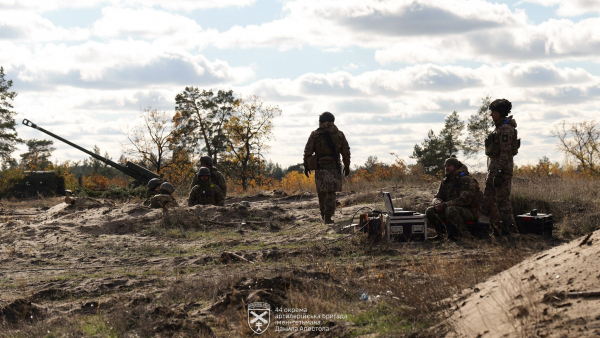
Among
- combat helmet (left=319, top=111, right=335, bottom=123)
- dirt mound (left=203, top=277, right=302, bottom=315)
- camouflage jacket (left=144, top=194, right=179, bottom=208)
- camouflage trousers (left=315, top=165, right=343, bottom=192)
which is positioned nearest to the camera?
dirt mound (left=203, top=277, right=302, bottom=315)

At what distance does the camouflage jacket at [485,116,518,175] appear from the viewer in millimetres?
9383

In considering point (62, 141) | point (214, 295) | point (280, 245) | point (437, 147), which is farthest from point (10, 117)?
point (214, 295)

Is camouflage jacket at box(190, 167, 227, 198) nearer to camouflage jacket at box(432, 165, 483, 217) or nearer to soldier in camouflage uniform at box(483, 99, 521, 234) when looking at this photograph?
camouflage jacket at box(432, 165, 483, 217)

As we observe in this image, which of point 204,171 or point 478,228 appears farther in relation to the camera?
point 204,171

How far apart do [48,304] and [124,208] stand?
770cm

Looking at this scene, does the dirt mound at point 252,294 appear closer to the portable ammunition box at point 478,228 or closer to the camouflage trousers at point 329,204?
the portable ammunition box at point 478,228

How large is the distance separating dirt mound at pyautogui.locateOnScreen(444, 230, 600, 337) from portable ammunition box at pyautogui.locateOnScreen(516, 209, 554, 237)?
14.4 feet

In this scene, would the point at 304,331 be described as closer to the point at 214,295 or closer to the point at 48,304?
the point at 214,295

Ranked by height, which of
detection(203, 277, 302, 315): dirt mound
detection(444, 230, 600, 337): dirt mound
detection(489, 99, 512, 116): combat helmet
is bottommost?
detection(203, 277, 302, 315): dirt mound

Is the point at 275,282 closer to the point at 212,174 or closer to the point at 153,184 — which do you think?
the point at 212,174

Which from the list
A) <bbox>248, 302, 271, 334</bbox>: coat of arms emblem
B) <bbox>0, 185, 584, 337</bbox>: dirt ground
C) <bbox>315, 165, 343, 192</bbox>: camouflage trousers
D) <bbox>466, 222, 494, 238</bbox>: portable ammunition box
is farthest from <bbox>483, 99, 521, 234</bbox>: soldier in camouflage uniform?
<bbox>248, 302, 271, 334</bbox>: coat of arms emblem

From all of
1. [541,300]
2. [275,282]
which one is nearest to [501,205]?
[275,282]

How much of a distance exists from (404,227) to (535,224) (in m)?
2.12

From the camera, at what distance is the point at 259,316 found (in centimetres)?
542
